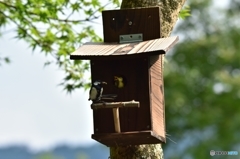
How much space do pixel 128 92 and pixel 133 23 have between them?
46 cm

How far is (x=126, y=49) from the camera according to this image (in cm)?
382

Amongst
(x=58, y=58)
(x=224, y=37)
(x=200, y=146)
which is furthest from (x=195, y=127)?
(x=58, y=58)

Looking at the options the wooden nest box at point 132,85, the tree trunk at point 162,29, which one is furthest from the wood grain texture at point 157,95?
the tree trunk at point 162,29

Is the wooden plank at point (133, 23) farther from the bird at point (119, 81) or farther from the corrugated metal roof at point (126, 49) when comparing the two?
the bird at point (119, 81)

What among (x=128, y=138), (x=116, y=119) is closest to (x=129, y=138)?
(x=128, y=138)

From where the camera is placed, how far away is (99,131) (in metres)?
3.78

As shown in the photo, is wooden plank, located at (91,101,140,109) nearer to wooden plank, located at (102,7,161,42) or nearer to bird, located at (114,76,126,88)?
bird, located at (114,76,126,88)

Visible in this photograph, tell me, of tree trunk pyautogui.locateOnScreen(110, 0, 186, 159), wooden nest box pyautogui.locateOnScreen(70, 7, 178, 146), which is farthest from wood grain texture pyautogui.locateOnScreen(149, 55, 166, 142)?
tree trunk pyautogui.locateOnScreen(110, 0, 186, 159)

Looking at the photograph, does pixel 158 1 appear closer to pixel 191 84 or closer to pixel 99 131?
pixel 99 131

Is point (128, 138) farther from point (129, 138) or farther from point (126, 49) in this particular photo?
point (126, 49)

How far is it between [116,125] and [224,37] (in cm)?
1821

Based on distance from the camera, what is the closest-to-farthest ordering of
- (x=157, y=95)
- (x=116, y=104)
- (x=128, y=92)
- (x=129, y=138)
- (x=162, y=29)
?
(x=116, y=104) < (x=129, y=138) < (x=128, y=92) < (x=157, y=95) < (x=162, y=29)

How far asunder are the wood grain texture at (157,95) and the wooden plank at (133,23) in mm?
171

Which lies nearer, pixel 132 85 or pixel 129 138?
pixel 129 138
